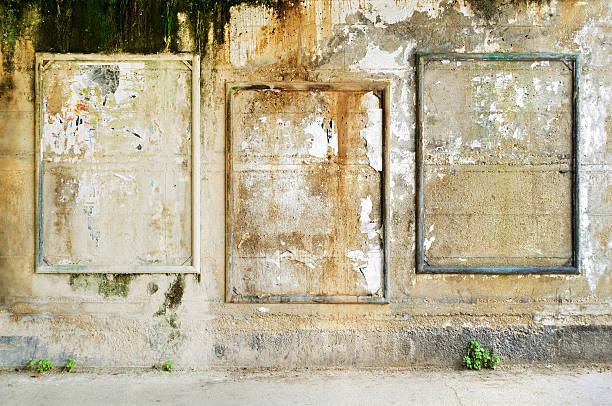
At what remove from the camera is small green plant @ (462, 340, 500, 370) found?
4.41 m

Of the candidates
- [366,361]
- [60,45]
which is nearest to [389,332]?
[366,361]

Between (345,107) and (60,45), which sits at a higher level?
(60,45)

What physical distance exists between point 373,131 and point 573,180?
1.87 m

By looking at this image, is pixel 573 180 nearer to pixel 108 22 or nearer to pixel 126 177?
pixel 126 177

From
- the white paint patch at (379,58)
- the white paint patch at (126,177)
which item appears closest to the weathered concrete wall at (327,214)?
the white paint patch at (379,58)

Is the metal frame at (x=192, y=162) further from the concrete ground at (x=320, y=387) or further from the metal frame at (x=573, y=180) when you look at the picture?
the metal frame at (x=573, y=180)

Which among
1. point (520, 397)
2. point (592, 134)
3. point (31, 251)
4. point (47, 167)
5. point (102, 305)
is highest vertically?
point (592, 134)

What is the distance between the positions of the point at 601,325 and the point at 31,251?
5236 millimetres

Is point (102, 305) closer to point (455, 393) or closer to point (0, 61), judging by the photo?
point (0, 61)

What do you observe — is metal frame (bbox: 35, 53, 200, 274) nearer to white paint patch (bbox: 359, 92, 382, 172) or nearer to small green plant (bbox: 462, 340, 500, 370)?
white paint patch (bbox: 359, 92, 382, 172)

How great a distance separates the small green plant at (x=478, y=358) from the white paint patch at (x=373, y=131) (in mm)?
1829

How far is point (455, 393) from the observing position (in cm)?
399

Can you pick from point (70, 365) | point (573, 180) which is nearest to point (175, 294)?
point (70, 365)

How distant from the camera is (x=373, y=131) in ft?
14.5
